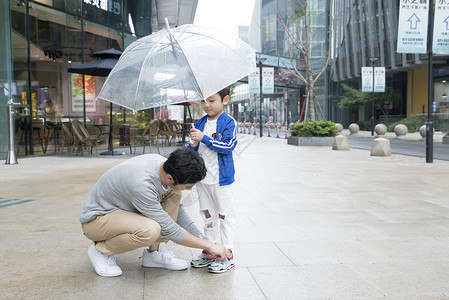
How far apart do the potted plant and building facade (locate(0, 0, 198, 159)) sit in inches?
283

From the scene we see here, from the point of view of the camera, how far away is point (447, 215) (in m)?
5.03

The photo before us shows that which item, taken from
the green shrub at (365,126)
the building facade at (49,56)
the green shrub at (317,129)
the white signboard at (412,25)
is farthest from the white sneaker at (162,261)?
the green shrub at (365,126)

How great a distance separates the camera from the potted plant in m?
17.7

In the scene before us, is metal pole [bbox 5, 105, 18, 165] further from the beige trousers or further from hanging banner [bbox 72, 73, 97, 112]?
the beige trousers

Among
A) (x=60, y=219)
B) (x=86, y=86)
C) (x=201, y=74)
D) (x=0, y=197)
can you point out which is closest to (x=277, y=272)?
(x=201, y=74)

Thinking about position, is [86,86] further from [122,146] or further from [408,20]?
[408,20]

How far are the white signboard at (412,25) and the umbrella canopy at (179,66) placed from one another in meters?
8.72

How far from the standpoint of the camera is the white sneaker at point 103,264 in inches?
122

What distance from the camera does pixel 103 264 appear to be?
3.11 m

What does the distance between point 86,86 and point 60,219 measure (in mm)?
11233

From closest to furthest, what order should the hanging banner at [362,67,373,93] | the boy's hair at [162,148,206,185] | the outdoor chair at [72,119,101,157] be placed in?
the boy's hair at [162,148,206,185], the outdoor chair at [72,119,101,157], the hanging banner at [362,67,373,93]

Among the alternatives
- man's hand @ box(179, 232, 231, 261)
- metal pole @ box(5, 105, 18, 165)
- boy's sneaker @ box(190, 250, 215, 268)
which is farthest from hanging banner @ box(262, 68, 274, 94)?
man's hand @ box(179, 232, 231, 261)

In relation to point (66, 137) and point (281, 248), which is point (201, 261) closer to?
point (281, 248)

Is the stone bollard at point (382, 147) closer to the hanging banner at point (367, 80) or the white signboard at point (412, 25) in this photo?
the white signboard at point (412, 25)
